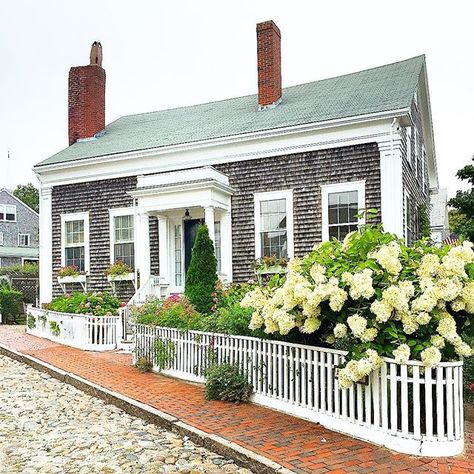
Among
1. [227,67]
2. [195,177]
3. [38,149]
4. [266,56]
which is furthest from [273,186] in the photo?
[38,149]

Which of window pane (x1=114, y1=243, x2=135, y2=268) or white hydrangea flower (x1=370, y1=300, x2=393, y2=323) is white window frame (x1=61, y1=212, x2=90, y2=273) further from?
white hydrangea flower (x1=370, y1=300, x2=393, y2=323)

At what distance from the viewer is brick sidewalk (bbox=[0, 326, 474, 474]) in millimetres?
5371

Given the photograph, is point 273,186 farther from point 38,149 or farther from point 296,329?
point 38,149

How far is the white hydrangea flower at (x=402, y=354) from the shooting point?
18.7 ft

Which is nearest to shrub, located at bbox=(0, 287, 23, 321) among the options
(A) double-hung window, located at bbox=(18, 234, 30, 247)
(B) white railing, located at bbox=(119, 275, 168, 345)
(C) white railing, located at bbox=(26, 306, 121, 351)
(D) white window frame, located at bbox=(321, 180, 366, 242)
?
(C) white railing, located at bbox=(26, 306, 121, 351)

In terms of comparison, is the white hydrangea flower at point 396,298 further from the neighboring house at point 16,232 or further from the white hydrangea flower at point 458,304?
the neighboring house at point 16,232

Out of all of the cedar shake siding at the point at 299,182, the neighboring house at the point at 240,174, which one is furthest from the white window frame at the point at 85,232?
the cedar shake siding at the point at 299,182

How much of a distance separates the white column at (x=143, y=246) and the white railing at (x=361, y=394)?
784cm

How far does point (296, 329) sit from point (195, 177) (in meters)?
8.40

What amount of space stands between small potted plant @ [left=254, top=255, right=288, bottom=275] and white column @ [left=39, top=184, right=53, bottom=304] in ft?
24.6

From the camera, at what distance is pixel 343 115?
45.7 ft

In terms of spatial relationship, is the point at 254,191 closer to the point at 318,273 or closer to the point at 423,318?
the point at 318,273

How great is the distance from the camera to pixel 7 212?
4516cm

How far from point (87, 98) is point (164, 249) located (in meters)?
6.96
